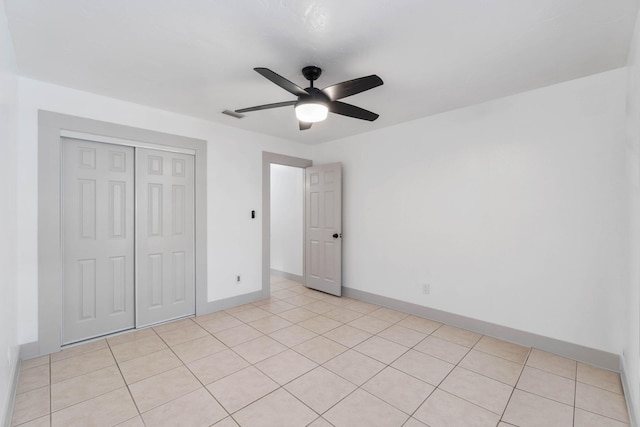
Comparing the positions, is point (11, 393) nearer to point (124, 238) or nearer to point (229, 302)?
point (124, 238)

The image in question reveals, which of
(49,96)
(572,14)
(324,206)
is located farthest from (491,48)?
(49,96)

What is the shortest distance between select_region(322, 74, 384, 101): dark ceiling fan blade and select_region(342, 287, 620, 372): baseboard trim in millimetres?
2804

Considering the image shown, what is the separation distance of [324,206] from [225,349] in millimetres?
2611

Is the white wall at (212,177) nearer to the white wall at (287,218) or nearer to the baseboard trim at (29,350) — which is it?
the baseboard trim at (29,350)

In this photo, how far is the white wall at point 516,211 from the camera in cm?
249

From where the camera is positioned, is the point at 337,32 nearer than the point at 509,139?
Yes

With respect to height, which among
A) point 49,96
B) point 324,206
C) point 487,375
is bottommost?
point 487,375

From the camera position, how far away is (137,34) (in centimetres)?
195

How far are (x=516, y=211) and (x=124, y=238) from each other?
13.9 ft

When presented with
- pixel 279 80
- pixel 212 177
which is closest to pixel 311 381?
pixel 279 80

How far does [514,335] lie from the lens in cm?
294

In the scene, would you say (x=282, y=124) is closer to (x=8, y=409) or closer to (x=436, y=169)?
(x=436, y=169)

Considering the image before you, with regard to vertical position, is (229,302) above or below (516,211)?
below

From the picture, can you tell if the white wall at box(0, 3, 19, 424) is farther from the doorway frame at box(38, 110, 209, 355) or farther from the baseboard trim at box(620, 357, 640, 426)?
the baseboard trim at box(620, 357, 640, 426)
